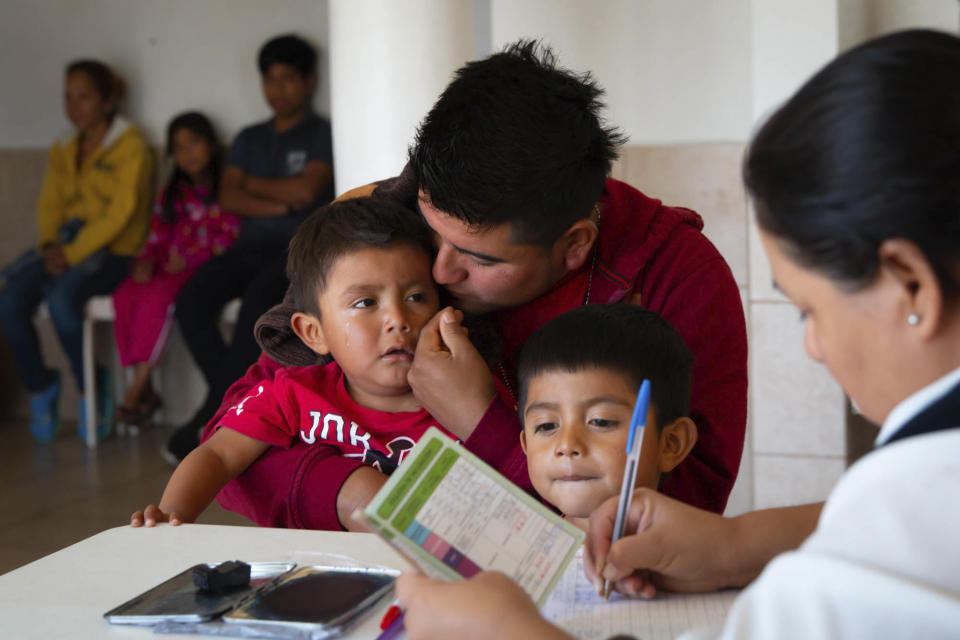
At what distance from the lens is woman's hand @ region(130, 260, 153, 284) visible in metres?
4.58

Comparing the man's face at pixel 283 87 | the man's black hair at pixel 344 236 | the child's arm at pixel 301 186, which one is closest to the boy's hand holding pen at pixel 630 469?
the man's black hair at pixel 344 236

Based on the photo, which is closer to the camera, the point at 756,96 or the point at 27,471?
the point at 756,96

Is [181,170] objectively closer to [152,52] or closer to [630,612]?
[152,52]

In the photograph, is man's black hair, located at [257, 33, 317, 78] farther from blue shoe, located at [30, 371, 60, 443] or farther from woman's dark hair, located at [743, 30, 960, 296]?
woman's dark hair, located at [743, 30, 960, 296]

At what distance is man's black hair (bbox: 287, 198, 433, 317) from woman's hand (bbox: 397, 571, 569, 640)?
2.73 feet

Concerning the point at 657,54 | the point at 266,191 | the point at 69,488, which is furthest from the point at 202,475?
the point at 266,191

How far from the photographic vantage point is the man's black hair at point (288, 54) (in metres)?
4.43

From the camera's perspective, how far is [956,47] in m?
0.73

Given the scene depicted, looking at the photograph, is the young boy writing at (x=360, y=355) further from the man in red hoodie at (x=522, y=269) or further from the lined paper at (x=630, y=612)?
the lined paper at (x=630, y=612)

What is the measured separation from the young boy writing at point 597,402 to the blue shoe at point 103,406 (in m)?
3.90

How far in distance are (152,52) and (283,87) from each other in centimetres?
99

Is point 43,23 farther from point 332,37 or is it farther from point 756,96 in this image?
point 756,96

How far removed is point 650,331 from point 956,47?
653mm

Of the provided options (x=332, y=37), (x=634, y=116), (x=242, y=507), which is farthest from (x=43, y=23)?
(x=242, y=507)
